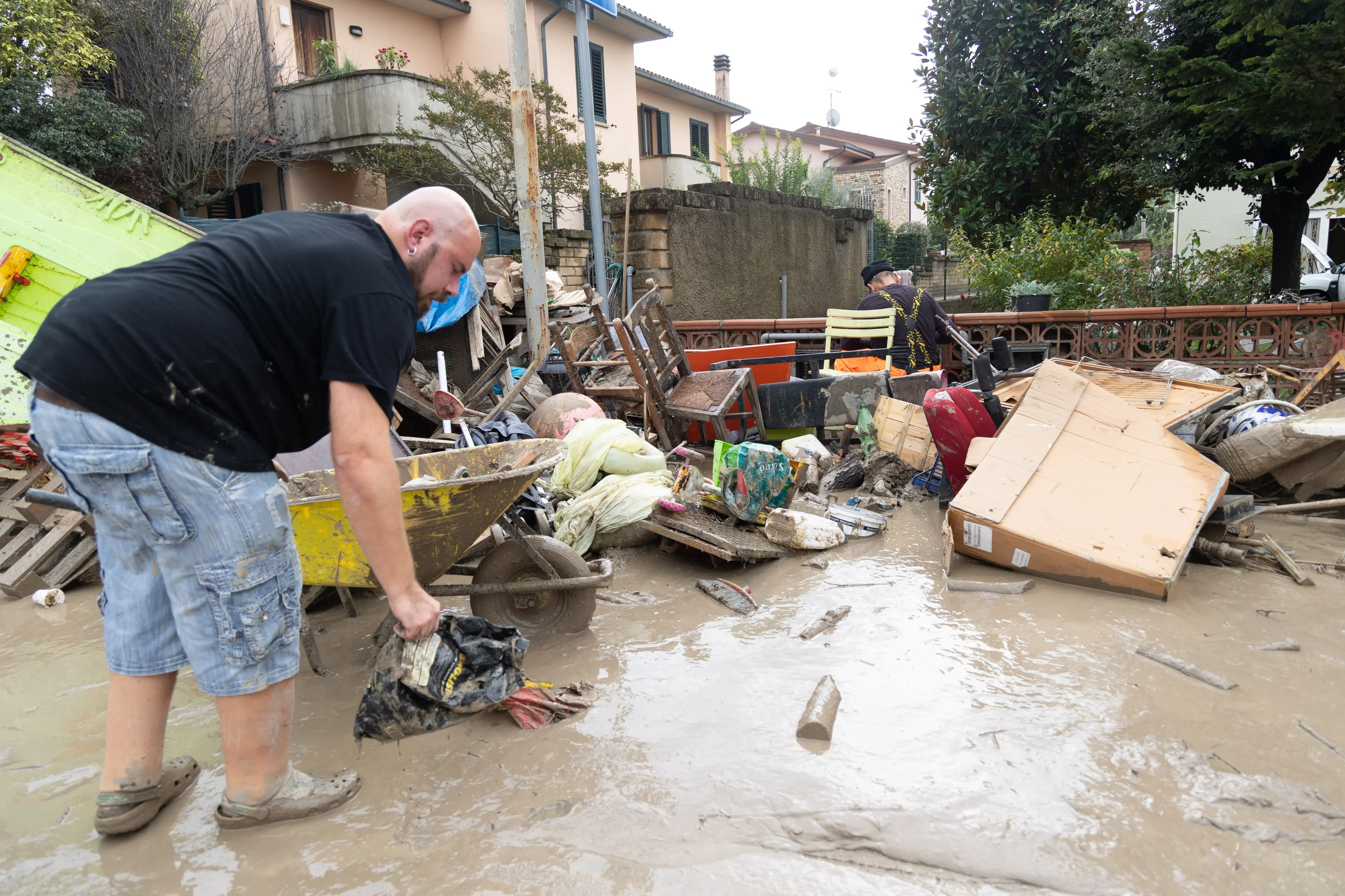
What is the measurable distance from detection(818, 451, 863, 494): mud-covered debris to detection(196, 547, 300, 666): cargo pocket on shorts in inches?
154

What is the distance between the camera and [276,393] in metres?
2.05

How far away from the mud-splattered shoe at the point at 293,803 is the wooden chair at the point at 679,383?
12.1 ft

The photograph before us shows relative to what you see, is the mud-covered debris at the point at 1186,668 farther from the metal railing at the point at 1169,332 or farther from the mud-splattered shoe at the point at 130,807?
the metal railing at the point at 1169,332

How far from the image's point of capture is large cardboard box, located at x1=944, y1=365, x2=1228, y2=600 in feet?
11.9

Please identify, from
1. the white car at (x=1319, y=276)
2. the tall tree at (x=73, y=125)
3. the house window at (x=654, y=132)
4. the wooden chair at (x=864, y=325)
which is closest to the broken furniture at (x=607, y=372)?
the wooden chair at (x=864, y=325)

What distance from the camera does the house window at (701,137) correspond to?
24.8 metres

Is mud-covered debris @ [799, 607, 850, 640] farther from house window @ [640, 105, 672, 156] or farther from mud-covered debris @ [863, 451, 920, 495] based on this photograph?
house window @ [640, 105, 672, 156]

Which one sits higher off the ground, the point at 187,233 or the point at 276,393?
the point at 187,233

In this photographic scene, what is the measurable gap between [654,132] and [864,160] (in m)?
13.4

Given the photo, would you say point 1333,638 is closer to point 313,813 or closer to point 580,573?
point 580,573

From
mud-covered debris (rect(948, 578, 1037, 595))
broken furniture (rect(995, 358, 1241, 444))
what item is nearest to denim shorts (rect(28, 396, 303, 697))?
mud-covered debris (rect(948, 578, 1037, 595))

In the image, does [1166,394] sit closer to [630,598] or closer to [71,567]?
[630,598]

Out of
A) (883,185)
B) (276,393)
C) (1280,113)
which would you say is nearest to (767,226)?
(1280,113)

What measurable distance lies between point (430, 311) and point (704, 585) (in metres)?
3.93
